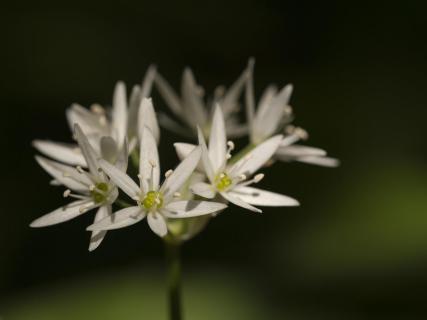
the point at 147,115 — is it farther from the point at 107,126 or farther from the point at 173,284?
the point at 173,284

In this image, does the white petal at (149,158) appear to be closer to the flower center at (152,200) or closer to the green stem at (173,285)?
the flower center at (152,200)

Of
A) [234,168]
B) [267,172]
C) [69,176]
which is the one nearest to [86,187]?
[69,176]

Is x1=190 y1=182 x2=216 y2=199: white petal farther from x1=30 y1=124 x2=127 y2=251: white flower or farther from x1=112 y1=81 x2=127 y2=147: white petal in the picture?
x1=112 y1=81 x2=127 y2=147: white petal

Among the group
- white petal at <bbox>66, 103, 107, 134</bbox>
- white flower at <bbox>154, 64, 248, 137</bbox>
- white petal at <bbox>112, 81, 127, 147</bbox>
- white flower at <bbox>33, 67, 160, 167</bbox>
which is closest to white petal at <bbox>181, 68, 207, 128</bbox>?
white flower at <bbox>154, 64, 248, 137</bbox>

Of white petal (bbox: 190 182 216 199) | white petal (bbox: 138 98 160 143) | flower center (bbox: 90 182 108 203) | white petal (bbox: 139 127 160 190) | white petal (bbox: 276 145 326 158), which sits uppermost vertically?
white petal (bbox: 138 98 160 143)

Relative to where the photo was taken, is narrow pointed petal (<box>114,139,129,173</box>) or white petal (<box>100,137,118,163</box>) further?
white petal (<box>100,137,118,163</box>)

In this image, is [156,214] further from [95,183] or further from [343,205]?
[343,205]

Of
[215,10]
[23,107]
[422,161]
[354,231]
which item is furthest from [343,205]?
[23,107]
